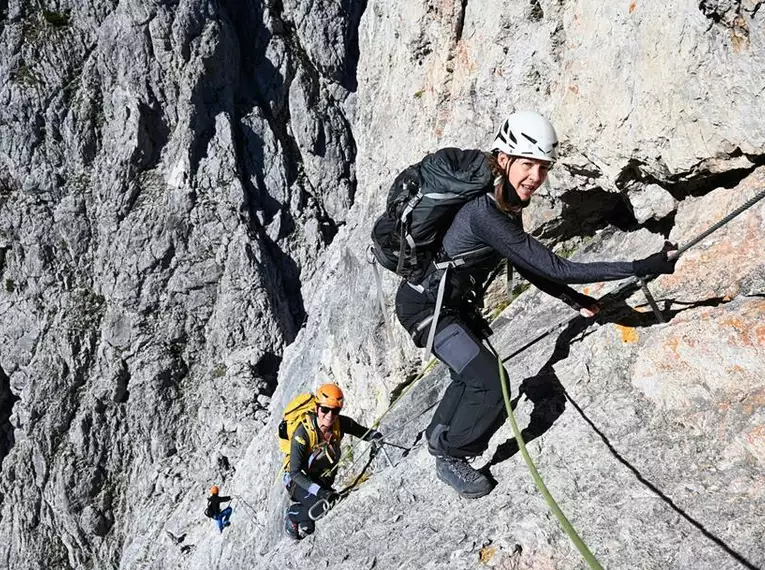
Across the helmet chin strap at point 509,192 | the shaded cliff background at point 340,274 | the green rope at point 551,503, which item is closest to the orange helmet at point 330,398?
the shaded cliff background at point 340,274

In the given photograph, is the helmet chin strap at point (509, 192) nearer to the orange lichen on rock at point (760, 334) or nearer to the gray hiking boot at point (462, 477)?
the orange lichen on rock at point (760, 334)

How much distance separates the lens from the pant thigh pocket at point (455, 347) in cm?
578

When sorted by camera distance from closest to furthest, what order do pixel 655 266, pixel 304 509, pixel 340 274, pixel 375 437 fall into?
pixel 655 266 → pixel 304 509 → pixel 375 437 → pixel 340 274

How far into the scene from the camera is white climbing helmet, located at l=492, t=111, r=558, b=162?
5270 mm

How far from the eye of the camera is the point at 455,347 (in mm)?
5848

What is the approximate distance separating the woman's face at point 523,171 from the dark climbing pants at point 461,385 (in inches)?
54.7

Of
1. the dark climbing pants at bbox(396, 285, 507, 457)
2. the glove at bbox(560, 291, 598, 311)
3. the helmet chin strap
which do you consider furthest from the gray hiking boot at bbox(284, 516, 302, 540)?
the helmet chin strap

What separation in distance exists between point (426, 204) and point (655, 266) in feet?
6.27

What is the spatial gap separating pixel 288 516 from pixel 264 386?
114 ft

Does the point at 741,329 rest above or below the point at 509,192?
below

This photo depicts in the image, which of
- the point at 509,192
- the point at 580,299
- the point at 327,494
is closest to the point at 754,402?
the point at 580,299

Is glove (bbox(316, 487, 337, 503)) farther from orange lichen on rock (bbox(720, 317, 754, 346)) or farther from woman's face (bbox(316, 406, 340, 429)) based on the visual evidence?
orange lichen on rock (bbox(720, 317, 754, 346))

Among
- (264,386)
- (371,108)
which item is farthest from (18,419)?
(371,108)

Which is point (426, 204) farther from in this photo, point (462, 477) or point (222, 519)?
point (222, 519)
